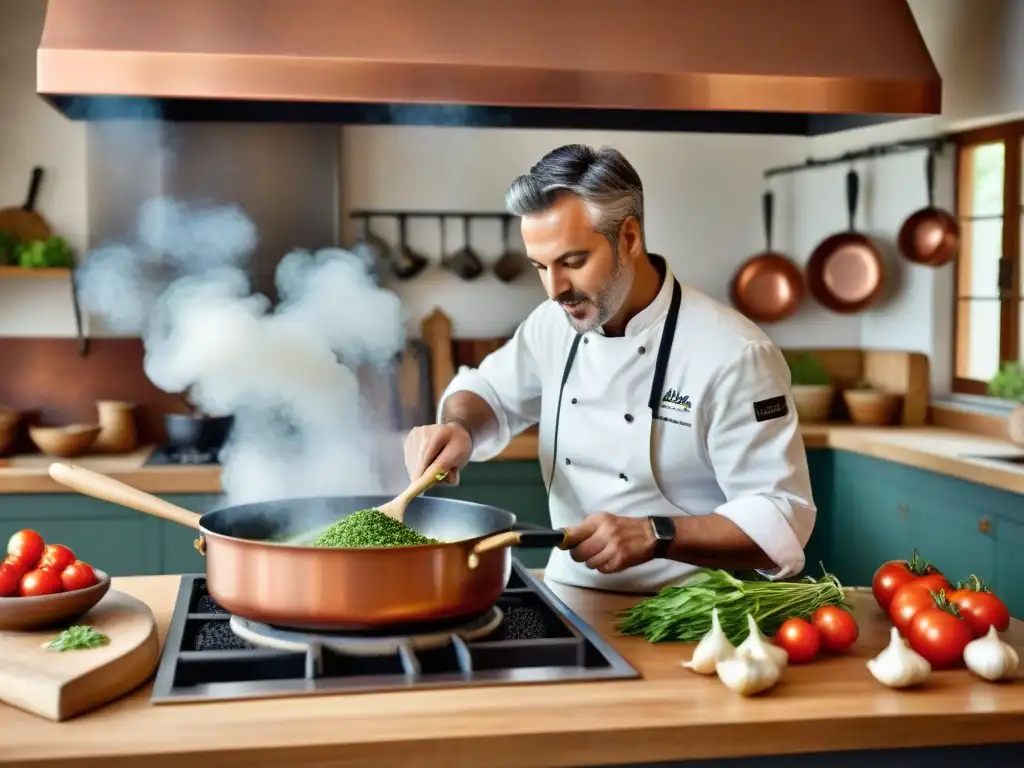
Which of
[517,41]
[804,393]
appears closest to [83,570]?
[517,41]

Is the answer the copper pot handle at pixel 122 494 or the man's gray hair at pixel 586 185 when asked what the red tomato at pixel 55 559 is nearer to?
the copper pot handle at pixel 122 494

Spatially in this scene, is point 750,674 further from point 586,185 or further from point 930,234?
point 930,234

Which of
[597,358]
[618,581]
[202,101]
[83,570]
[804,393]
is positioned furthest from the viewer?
[804,393]

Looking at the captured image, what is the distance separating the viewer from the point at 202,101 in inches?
100

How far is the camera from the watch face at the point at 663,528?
178cm

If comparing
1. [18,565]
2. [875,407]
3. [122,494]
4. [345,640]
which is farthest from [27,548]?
[875,407]

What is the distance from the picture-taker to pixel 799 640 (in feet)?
5.13

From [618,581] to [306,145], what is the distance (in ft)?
8.07

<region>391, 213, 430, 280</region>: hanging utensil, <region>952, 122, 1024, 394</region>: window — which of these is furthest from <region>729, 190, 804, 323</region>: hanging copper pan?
<region>391, 213, 430, 280</region>: hanging utensil

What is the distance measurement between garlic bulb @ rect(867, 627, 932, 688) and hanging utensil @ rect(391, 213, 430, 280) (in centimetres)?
311

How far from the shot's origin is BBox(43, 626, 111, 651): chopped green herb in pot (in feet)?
Result: 4.85

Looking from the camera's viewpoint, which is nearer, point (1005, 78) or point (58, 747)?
point (58, 747)

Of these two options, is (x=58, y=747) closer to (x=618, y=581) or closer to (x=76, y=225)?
(x=618, y=581)

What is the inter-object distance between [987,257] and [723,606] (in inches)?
119
